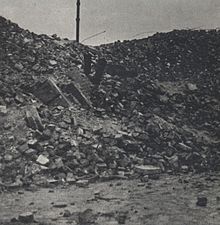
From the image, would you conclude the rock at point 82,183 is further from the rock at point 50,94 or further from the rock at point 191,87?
the rock at point 191,87

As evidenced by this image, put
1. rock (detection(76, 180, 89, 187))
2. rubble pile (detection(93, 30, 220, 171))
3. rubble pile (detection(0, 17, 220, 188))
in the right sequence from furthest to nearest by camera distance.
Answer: rubble pile (detection(93, 30, 220, 171))
rubble pile (detection(0, 17, 220, 188))
rock (detection(76, 180, 89, 187))

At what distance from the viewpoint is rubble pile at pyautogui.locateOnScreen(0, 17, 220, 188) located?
418 inches

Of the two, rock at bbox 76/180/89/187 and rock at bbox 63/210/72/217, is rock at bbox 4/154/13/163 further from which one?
rock at bbox 63/210/72/217

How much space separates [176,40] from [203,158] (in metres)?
10.6

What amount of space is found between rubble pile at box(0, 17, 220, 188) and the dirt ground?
2.20 feet

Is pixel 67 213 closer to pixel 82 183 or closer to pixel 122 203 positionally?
pixel 122 203

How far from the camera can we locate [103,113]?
1342 centimetres

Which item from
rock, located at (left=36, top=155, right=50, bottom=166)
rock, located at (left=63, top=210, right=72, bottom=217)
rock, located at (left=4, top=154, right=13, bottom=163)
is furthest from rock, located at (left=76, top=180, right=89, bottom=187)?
rock, located at (left=63, top=210, right=72, bottom=217)

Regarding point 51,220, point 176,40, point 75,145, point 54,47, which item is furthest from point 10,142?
point 176,40

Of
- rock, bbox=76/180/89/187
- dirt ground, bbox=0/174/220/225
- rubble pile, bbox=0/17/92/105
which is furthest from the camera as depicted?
rubble pile, bbox=0/17/92/105

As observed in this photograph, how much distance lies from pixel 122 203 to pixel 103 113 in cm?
575

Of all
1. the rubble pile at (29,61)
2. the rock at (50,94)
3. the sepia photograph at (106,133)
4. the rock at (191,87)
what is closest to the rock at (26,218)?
the sepia photograph at (106,133)

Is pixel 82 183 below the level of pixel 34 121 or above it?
below

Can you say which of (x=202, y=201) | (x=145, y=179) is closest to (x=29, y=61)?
(x=145, y=179)
